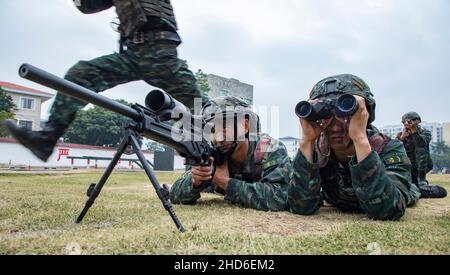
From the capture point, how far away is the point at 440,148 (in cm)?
5931

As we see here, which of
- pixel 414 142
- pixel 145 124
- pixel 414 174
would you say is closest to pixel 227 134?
pixel 145 124

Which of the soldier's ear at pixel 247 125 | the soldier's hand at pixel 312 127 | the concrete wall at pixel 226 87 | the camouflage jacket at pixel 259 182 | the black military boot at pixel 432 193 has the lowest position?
the black military boot at pixel 432 193

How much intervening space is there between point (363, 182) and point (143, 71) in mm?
1849

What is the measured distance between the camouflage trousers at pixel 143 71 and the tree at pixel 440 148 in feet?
218

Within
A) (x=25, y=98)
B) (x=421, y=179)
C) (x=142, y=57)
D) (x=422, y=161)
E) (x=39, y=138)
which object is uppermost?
(x=25, y=98)

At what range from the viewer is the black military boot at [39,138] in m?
2.10

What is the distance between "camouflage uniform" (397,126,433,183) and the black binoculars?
16.2 ft

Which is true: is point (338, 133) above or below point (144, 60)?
below

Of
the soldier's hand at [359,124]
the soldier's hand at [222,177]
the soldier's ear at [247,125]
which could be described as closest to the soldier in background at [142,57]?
the soldier's ear at [247,125]

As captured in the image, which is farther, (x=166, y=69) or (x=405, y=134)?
(x=405, y=134)

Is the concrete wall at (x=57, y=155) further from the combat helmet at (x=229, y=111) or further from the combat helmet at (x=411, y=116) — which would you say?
the combat helmet at (x=229, y=111)

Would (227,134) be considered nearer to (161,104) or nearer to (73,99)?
(161,104)

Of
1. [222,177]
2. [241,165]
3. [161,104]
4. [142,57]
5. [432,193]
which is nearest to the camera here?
[161,104]
